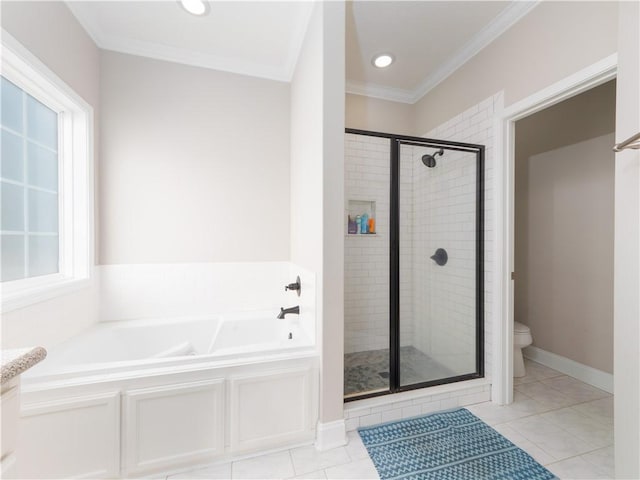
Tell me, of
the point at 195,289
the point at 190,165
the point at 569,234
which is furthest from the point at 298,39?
the point at 569,234

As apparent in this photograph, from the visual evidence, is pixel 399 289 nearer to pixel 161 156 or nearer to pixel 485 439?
pixel 485 439

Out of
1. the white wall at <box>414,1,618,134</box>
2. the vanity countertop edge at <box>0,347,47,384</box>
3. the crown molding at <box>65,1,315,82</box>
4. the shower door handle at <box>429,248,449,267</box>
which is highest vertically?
the crown molding at <box>65,1,315,82</box>

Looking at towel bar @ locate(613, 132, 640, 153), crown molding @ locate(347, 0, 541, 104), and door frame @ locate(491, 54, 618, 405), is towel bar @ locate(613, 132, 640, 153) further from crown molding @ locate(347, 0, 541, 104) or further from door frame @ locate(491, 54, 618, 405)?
crown molding @ locate(347, 0, 541, 104)

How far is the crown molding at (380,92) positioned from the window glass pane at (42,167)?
2482 mm

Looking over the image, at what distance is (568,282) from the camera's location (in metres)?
2.48

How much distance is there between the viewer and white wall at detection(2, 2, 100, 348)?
1.40 meters

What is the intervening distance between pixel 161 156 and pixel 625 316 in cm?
298

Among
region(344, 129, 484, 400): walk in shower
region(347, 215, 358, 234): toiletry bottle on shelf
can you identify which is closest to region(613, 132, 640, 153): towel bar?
region(344, 129, 484, 400): walk in shower

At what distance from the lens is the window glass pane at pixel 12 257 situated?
1463 mm

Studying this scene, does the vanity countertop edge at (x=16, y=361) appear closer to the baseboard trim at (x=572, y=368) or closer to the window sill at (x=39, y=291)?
the window sill at (x=39, y=291)

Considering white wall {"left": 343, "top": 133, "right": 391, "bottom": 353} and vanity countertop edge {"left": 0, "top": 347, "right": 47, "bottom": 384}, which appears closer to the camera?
vanity countertop edge {"left": 0, "top": 347, "right": 47, "bottom": 384}

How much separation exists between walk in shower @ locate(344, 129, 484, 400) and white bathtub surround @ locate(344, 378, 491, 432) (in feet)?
0.28

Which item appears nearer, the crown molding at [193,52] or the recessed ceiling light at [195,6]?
the recessed ceiling light at [195,6]

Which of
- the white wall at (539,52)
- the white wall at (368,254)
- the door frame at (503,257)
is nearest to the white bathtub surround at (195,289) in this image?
the white wall at (368,254)
